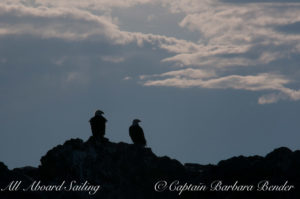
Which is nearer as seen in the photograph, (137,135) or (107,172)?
(107,172)

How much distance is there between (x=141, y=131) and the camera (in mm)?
35656

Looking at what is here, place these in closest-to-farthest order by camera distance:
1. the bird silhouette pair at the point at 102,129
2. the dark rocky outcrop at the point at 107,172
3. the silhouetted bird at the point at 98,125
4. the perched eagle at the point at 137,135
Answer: the dark rocky outcrop at the point at 107,172, the silhouetted bird at the point at 98,125, the bird silhouette pair at the point at 102,129, the perched eagle at the point at 137,135

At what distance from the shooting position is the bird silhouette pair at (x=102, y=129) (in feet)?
107

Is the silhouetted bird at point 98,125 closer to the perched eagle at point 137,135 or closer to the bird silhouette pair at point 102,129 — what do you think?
the bird silhouette pair at point 102,129

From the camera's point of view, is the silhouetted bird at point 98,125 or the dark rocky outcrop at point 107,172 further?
the silhouetted bird at point 98,125

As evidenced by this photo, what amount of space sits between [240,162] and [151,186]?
4702 millimetres

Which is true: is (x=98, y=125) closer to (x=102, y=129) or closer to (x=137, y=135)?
(x=102, y=129)

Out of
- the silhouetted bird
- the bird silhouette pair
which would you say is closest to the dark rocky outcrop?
the silhouetted bird

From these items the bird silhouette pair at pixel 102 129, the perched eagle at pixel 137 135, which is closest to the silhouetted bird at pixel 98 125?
Result: the bird silhouette pair at pixel 102 129

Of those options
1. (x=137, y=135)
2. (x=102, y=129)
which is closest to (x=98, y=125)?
(x=102, y=129)

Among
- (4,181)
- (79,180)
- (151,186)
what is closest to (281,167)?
(151,186)

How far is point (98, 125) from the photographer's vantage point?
33406 millimetres

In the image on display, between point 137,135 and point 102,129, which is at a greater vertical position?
point 137,135

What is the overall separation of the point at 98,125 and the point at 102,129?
407 mm
